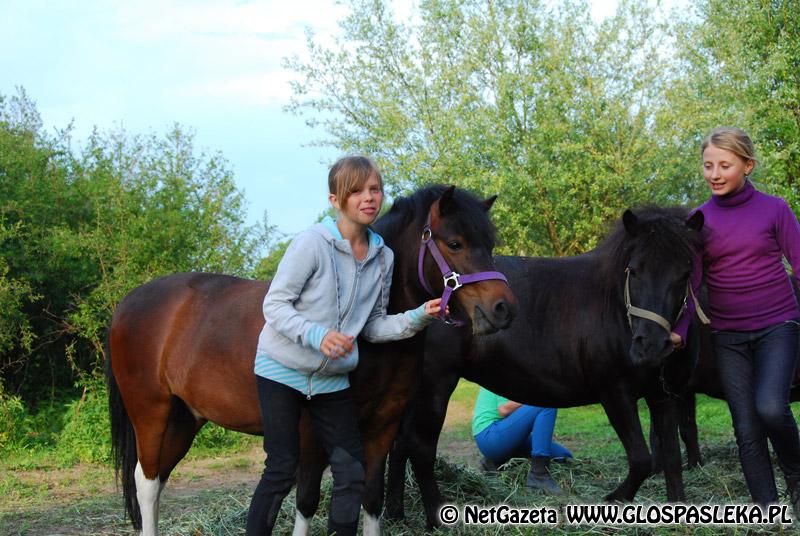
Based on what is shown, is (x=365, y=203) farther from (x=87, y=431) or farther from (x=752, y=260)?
(x=87, y=431)

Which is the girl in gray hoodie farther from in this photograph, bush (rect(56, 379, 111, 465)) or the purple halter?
bush (rect(56, 379, 111, 465))

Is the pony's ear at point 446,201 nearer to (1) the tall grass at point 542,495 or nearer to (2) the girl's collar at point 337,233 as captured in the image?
(2) the girl's collar at point 337,233

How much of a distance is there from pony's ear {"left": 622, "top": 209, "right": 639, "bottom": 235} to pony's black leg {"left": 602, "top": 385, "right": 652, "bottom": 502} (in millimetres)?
1023

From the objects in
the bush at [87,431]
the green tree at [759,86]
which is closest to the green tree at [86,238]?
the bush at [87,431]

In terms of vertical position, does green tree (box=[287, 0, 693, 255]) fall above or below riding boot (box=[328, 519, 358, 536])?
above

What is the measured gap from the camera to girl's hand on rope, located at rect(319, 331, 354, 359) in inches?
117

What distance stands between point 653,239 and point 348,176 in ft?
6.15

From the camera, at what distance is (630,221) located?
437 cm

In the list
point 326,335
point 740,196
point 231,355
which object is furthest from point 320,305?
point 740,196

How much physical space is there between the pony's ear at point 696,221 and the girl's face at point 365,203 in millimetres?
1792

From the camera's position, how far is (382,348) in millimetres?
3539

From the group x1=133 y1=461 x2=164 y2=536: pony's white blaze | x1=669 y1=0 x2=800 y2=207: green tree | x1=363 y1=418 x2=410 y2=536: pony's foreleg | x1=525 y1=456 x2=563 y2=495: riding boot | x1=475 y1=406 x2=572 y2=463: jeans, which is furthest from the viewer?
x1=669 y1=0 x2=800 y2=207: green tree

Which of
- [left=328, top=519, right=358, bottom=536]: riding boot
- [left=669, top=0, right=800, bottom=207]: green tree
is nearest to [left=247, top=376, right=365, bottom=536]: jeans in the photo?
[left=328, top=519, right=358, bottom=536]: riding boot

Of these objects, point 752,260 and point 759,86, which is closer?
point 752,260
